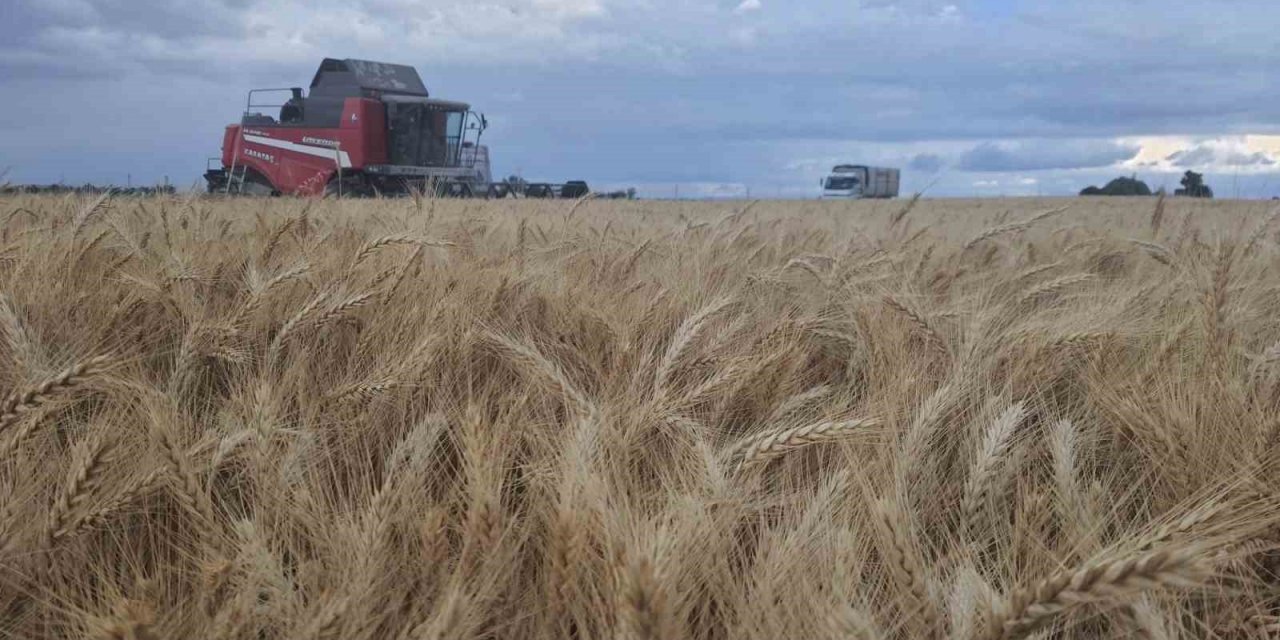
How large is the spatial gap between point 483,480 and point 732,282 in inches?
73.4

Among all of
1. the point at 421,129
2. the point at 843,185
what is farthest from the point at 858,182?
the point at 421,129

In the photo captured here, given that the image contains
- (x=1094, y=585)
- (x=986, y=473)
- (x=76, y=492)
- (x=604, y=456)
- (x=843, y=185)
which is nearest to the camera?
(x=1094, y=585)

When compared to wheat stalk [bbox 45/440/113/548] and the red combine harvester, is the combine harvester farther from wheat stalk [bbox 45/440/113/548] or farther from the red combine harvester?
wheat stalk [bbox 45/440/113/548]

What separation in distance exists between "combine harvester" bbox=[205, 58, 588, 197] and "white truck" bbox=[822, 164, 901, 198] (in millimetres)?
15285

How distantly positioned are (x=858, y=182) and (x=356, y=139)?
19.0 meters

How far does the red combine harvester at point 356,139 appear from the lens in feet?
57.6

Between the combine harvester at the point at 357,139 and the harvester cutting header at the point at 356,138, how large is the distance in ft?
0.07

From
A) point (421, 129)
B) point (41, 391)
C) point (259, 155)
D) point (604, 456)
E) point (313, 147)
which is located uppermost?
point (421, 129)

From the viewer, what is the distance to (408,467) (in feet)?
4.35

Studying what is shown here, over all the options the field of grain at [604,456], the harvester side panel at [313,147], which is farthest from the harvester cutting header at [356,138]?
the field of grain at [604,456]

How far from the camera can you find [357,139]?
56.6 ft

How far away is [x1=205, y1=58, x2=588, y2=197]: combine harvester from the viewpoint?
17.5 meters

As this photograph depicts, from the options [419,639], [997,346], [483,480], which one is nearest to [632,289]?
[997,346]

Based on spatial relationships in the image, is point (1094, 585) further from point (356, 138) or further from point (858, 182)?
point (858, 182)
